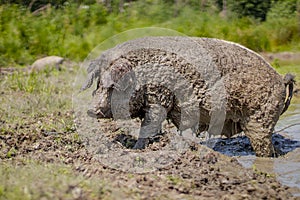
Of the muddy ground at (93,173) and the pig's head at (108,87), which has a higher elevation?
the pig's head at (108,87)

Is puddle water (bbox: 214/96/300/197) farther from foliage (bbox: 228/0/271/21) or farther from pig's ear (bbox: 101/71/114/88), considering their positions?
foliage (bbox: 228/0/271/21)

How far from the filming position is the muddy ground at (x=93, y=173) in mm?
4711

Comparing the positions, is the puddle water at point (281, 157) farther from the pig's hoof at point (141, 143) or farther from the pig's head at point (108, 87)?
the pig's head at point (108, 87)

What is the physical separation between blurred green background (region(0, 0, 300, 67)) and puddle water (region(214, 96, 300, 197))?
27.2ft

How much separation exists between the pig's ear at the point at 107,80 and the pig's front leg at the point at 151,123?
0.62 m

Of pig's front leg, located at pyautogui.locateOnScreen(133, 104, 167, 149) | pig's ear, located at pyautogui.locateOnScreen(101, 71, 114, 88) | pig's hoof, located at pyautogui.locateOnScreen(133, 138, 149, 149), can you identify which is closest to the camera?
pig's ear, located at pyautogui.locateOnScreen(101, 71, 114, 88)

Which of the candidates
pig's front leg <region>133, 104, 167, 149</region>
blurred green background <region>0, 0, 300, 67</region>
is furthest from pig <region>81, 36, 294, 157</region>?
blurred green background <region>0, 0, 300, 67</region>

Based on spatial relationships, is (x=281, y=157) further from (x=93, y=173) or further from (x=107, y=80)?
(x=93, y=173)

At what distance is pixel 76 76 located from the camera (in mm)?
13508

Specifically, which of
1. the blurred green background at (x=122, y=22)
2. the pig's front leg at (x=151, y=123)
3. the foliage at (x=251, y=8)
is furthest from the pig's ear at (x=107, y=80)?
the foliage at (x=251, y=8)

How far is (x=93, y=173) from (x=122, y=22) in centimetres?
1418

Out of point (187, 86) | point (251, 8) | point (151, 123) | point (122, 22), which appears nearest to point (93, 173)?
point (151, 123)

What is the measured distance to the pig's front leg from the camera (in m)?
6.82

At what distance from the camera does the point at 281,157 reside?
735cm
